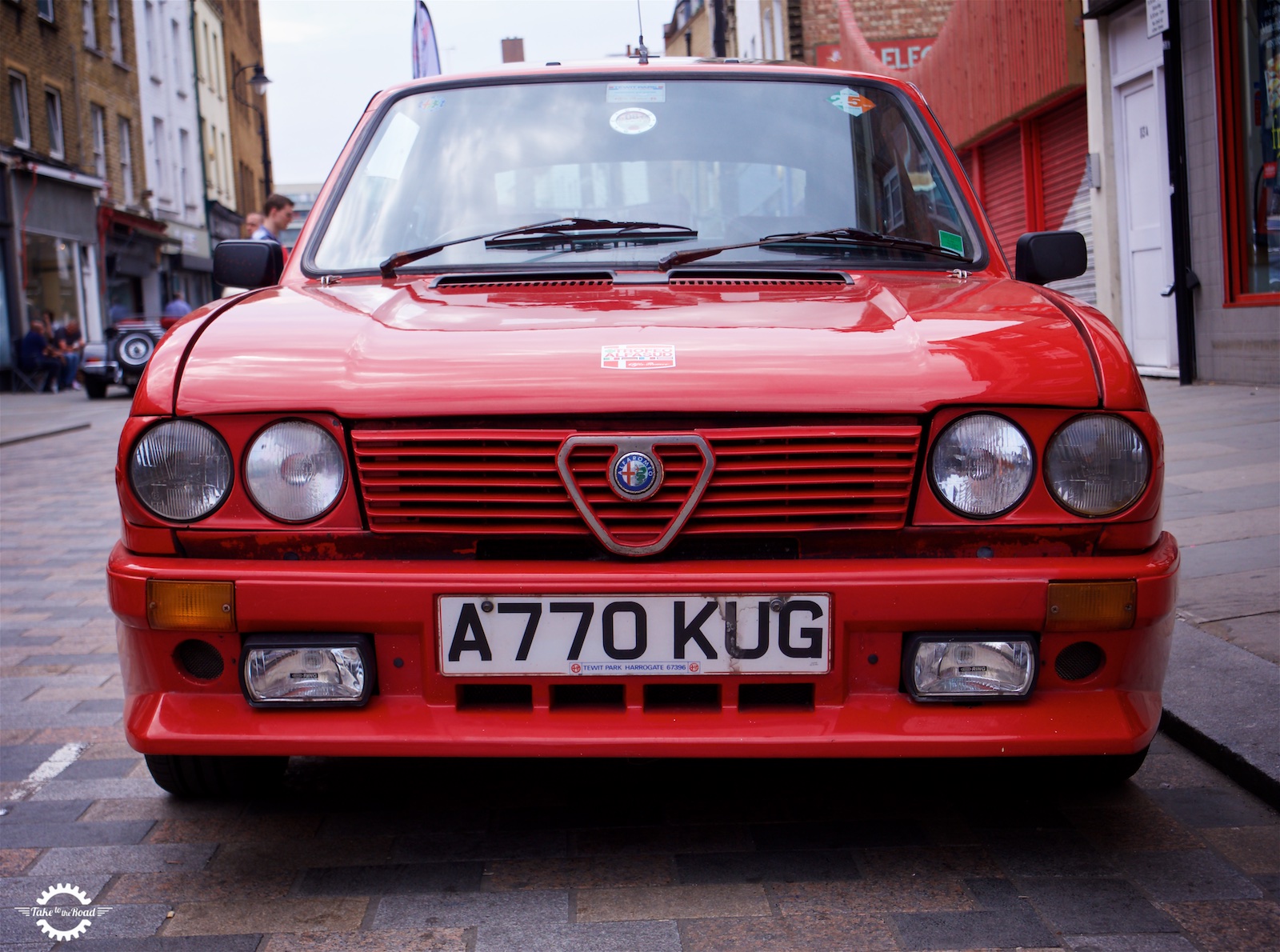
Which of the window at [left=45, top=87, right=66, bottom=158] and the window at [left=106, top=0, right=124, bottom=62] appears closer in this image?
the window at [left=45, top=87, right=66, bottom=158]

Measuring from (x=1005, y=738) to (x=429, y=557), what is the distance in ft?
3.58

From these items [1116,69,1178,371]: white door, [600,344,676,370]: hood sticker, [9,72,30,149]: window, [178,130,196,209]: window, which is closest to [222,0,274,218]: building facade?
[178,130,196,209]: window

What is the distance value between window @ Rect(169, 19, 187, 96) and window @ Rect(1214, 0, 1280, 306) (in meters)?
34.0

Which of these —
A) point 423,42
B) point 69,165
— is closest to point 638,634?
point 423,42

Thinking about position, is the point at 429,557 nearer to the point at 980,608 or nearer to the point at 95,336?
the point at 980,608

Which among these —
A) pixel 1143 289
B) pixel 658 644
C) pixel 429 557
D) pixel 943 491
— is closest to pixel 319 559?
pixel 429 557

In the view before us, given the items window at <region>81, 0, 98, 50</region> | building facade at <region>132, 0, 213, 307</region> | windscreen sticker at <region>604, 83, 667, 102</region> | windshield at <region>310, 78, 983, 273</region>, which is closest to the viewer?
windshield at <region>310, 78, 983, 273</region>

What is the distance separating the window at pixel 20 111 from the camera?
27250 millimetres

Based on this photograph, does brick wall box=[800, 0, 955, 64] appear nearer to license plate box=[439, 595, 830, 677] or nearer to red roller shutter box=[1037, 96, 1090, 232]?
red roller shutter box=[1037, 96, 1090, 232]

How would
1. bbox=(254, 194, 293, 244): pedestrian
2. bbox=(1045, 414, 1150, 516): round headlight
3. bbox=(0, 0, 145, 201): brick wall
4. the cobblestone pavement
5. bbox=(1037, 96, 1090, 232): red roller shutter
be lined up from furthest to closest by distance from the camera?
bbox=(0, 0, 145, 201): brick wall < bbox=(1037, 96, 1090, 232): red roller shutter < bbox=(254, 194, 293, 244): pedestrian < bbox=(1045, 414, 1150, 516): round headlight < the cobblestone pavement

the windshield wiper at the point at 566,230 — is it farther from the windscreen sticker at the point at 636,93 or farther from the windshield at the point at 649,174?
the windscreen sticker at the point at 636,93

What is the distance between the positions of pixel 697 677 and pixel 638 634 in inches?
5.2

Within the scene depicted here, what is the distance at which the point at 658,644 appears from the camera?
2512 millimetres

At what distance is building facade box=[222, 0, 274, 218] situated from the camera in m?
47.2
